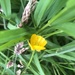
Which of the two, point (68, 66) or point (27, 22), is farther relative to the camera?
point (68, 66)

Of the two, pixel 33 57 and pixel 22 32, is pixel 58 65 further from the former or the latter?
pixel 22 32

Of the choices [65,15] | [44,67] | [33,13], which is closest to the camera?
[65,15]

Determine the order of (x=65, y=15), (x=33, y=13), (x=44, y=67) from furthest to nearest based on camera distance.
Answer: (x=44, y=67) < (x=33, y=13) < (x=65, y=15)

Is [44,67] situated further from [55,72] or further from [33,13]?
[33,13]

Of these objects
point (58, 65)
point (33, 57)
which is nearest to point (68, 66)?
point (58, 65)

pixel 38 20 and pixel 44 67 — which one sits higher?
pixel 38 20

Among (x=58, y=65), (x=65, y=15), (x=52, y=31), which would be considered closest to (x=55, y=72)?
(x=58, y=65)

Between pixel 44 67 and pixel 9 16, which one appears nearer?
pixel 9 16

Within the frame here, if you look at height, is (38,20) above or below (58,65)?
above

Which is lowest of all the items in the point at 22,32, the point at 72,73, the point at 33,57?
the point at 72,73
